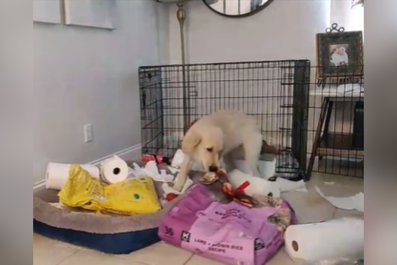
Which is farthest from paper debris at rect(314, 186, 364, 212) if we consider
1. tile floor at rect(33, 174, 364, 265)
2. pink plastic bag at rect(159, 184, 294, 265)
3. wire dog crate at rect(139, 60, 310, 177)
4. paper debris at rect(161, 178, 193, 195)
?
paper debris at rect(161, 178, 193, 195)

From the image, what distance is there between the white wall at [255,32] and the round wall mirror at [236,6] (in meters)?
0.04

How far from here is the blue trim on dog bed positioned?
1539mm

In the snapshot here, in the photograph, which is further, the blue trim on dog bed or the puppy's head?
the puppy's head

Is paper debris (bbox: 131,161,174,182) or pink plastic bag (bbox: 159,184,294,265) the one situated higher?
paper debris (bbox: 131,161,174,182)

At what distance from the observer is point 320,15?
2.82 meters

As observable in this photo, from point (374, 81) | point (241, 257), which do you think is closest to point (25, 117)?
point (374, 81)

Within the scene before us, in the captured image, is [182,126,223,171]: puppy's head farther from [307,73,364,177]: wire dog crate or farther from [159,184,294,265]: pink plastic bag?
[307,73,364,177]: wire dog crate

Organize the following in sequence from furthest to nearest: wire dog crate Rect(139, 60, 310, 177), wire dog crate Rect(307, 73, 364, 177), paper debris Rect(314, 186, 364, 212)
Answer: wire dog crate Rect(139, 60, 310, 177), wire dog crate Rect(307, 73, 364, 177), paper debris Rect(314, 186, 364, 212)

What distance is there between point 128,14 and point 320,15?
1.35m

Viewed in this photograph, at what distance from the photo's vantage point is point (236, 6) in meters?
3.02

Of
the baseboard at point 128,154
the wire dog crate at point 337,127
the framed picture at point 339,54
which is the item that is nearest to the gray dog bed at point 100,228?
the baseboard at point 128,154

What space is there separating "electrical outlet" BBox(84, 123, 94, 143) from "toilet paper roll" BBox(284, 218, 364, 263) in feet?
4.82

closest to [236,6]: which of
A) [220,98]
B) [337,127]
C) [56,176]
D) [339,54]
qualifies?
[220,98]

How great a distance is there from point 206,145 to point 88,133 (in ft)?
2.81
